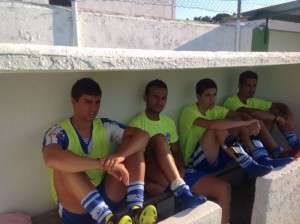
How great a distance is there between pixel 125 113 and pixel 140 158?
3.46 feet

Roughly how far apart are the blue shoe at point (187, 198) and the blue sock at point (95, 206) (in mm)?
658

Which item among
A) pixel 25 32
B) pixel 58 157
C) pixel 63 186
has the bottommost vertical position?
pixel 63 186

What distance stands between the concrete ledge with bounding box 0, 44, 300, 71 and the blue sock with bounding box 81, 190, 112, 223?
91 cm

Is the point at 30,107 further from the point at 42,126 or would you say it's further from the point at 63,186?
the point at 63,186

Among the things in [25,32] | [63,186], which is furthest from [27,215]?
[25,32]

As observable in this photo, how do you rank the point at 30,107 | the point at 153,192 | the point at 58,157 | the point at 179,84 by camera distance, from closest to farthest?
the point at 58,157 → the point at 30,107 → the point at 153,192 → the point at 179,84

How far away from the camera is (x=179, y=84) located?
4504 mm

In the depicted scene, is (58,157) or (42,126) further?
(42,126)

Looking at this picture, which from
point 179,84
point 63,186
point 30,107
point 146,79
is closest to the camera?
point 63,186

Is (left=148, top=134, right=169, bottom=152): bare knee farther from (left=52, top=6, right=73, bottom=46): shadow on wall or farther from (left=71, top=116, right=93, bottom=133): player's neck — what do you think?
(left=52, top=6, right=73, bottom=46): shadow on wall

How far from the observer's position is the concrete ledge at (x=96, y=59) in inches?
75.0

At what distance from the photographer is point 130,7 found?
1043cm

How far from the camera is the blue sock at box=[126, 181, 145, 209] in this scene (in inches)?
113

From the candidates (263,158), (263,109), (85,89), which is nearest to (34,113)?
(85,89)
